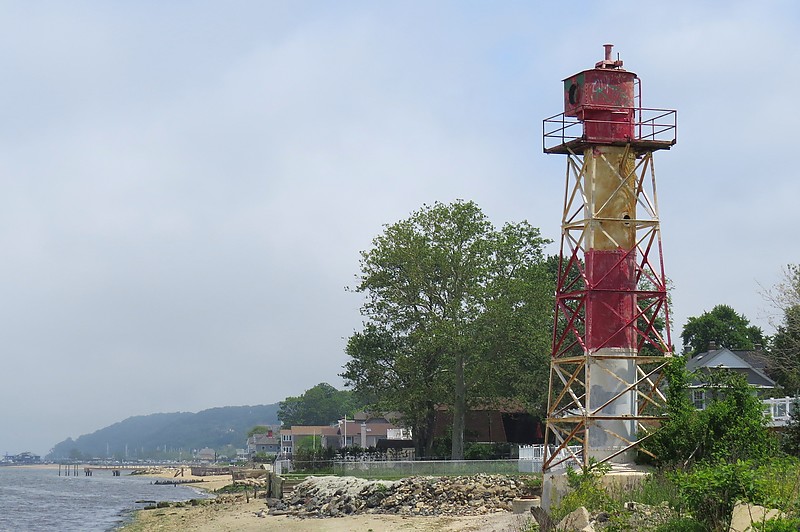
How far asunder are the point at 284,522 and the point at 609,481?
20382 millimetres

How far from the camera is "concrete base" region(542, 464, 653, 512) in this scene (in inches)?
1332

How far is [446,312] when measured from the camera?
217 feet

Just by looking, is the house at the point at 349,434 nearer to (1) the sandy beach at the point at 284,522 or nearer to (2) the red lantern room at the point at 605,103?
(1) the sandy beach at the point at 284,522

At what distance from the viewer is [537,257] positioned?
71.1 meters

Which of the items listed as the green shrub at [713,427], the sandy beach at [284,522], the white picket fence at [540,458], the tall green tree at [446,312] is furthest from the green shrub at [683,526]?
the tall green tree at [446,312]

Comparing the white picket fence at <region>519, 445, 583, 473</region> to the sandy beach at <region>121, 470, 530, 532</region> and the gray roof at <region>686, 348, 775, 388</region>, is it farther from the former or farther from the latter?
the gray roof at <region>686, 348, 775, 388</region>

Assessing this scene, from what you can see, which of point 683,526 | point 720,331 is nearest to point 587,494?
point 683,526

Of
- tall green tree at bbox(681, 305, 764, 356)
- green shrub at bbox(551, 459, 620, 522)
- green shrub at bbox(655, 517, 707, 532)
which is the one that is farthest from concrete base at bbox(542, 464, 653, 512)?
tall green tree at bbox(681, 305, 764, 356)

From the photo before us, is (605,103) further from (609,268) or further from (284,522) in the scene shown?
(284,522)

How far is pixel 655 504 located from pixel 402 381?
39.1 meters

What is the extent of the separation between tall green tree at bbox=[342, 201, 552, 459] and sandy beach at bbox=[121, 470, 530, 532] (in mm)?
11337

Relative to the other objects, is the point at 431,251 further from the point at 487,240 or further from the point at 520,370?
the point at 520,370

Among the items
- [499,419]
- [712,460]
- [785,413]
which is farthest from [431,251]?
[712,460]

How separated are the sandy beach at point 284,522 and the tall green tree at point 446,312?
37.2 feet
